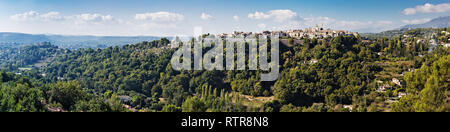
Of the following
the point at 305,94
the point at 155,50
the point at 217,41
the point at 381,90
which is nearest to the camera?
the point at 381,90

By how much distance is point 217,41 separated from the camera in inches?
1993

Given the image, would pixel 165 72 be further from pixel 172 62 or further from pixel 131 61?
pixel 131 61

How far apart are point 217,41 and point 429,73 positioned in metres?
34.7

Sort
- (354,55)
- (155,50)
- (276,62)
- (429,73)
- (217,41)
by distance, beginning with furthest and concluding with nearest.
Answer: (155,50), (217,41), (276,62), (354,55), (429,73)

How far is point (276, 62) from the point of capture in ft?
132

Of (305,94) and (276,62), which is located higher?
(276,62)

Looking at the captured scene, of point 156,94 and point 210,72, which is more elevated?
point 210,72

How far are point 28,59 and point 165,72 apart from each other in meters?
65.6

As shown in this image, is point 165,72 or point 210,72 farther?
point 165,72

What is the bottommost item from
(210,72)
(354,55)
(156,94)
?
(156,94)

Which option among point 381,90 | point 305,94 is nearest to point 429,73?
point 381,90
